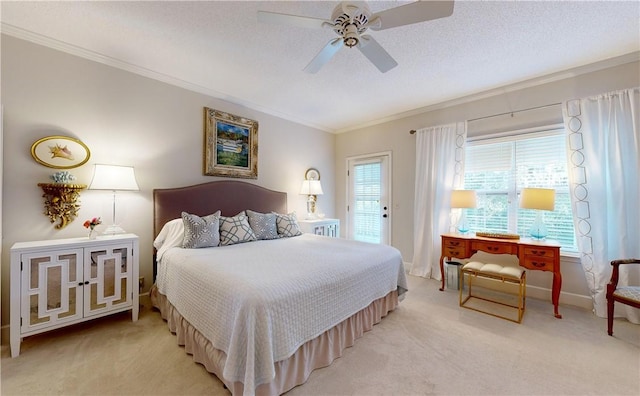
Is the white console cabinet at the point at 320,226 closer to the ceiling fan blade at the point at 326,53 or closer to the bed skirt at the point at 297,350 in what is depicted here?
the bed skirt at the point at 297,350

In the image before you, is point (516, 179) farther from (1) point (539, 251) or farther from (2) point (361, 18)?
(2) point (361, 18)

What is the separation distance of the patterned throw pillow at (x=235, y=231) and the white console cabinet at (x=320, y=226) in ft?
3.81

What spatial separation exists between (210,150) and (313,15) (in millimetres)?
2166

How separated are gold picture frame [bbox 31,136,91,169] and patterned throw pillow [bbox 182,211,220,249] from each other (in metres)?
1.11

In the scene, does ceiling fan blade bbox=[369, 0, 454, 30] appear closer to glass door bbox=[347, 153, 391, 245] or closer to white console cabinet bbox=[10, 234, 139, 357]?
white console cabinet bbox=[10, 234, 139, 357]

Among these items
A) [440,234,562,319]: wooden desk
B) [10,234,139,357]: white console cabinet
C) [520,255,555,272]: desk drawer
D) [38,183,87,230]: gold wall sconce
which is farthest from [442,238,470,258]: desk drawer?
[38,183,87,230]: gold wall sconce

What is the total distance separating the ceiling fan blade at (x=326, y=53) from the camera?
187 cm

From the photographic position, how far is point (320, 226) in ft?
13.8

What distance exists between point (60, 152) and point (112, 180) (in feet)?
1.75

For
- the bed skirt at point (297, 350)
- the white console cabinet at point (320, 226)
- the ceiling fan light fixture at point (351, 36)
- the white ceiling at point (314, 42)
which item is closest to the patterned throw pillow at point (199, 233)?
the bed skirt at point (297, 350)

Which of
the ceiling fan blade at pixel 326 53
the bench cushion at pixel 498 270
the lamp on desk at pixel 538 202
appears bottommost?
the bench cushion at pixel 498 270

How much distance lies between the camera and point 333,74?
2918 mm

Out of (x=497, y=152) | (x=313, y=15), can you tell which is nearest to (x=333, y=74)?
(x=313, y=15)

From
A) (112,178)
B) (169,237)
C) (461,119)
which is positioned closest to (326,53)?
(112,178)
